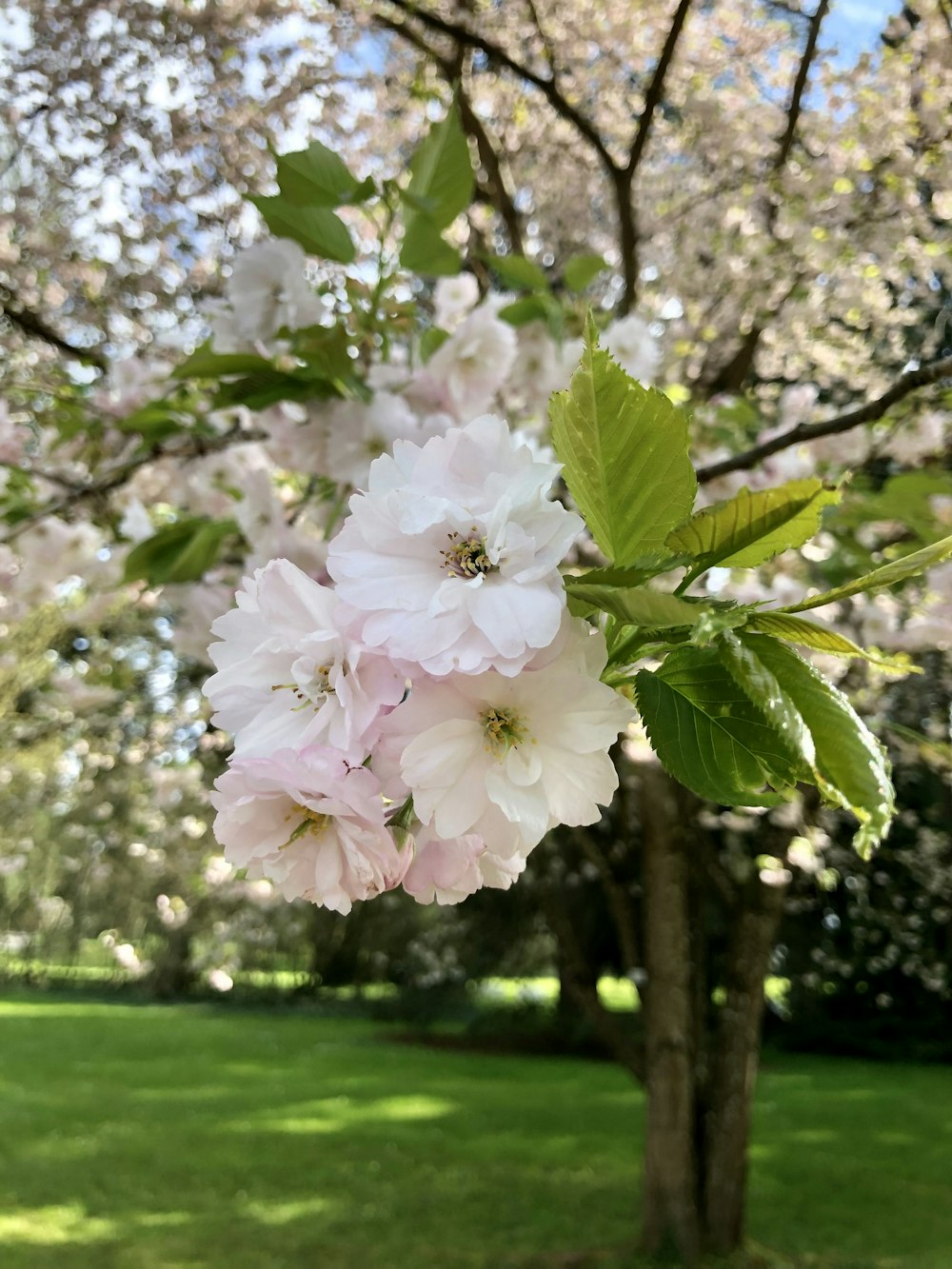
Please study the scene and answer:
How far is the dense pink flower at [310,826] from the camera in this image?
1.41ft

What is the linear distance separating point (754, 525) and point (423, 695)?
→ 145 mm

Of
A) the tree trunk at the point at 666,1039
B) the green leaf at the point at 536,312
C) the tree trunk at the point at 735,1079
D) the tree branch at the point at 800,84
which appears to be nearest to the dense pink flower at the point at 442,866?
the green leaf at the point at 536,312

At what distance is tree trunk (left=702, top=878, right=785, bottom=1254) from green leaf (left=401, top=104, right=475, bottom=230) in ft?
12.0

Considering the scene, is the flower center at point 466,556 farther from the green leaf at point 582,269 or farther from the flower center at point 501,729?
the green leaf at point 582,269

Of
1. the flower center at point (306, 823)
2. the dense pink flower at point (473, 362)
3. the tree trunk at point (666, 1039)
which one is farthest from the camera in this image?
the tree trunk at point (666, 1039)

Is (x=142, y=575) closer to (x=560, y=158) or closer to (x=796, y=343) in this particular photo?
(x=796, y=343)

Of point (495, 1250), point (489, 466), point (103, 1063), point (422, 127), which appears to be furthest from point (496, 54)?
point (103, 1063)

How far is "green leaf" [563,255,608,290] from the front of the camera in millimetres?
1568

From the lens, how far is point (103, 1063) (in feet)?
31.5

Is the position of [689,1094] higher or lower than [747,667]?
lower

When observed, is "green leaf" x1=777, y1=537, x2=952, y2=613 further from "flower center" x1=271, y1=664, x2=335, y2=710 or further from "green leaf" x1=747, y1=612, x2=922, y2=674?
"flower center" x1=271, y1=664, x2=335, y2=710

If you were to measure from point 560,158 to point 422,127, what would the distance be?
658 mm

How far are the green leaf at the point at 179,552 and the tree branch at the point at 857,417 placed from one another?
0.66m

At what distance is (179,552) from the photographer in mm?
1521
